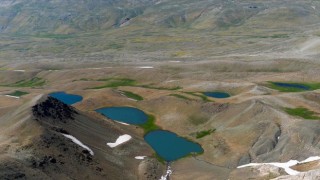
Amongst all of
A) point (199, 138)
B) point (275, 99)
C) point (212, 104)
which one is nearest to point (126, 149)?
point (199, 138)

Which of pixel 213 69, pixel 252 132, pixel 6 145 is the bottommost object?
pixel 213 69

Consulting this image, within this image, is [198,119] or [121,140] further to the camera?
[198,119]

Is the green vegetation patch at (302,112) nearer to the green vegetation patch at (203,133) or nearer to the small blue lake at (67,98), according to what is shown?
the green vegetation patch at (203,133)

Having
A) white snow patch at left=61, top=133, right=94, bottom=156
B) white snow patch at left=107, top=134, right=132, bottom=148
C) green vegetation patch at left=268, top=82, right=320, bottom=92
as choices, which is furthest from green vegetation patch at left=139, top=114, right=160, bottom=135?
green vegetation patch at left=268, top=82, right=320, bottom=92

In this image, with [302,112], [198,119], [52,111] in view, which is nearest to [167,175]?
[52,111]

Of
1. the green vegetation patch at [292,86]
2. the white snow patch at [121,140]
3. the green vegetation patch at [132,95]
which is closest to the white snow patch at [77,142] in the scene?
the white snow patch at [121,140]

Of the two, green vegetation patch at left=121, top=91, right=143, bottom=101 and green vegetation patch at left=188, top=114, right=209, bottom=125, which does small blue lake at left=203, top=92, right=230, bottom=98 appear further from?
green vegetation patch at left=188, top=114, right=209, bottom=125

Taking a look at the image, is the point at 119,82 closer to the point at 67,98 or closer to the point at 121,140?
the point at 67,98

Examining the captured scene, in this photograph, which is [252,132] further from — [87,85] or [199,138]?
[87,85]
